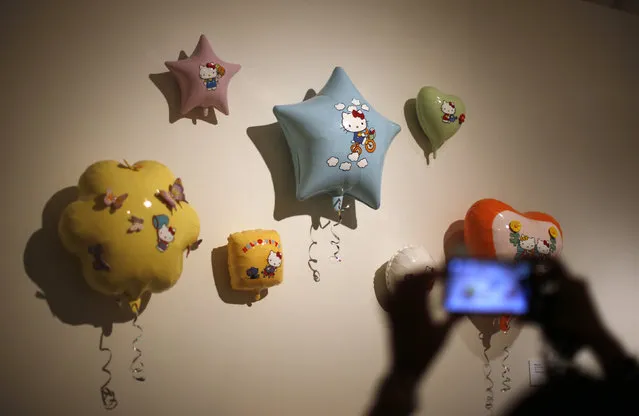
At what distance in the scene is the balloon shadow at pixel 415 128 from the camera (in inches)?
82.4

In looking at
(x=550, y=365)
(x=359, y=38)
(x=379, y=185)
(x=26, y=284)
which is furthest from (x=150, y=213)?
(x=550, y=365)

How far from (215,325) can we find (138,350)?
26cm

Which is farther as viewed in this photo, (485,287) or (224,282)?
(485,287)

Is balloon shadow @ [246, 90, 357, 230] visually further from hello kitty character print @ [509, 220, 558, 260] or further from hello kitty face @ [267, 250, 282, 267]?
hello kitty character print @ [509, 220, 558, 260]

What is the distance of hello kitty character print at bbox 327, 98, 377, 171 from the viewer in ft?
5.59

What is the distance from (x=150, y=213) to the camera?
1381 mm

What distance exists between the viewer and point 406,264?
1.84 m

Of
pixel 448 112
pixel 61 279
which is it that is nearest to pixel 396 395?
pixel 448 112

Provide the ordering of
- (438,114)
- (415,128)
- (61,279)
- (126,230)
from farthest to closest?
(415,128) < (438,114) < (61,279) < (126,230)

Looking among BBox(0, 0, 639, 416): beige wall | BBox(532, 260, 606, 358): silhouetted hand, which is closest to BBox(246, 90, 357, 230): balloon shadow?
BBox(0, 0, 639, 416): beige wall

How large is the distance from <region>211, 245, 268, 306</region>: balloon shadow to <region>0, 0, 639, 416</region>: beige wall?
2 cm

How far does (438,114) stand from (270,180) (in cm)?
78

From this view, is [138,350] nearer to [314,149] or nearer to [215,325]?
[215,325]

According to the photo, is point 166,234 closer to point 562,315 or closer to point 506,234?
point 506,234
